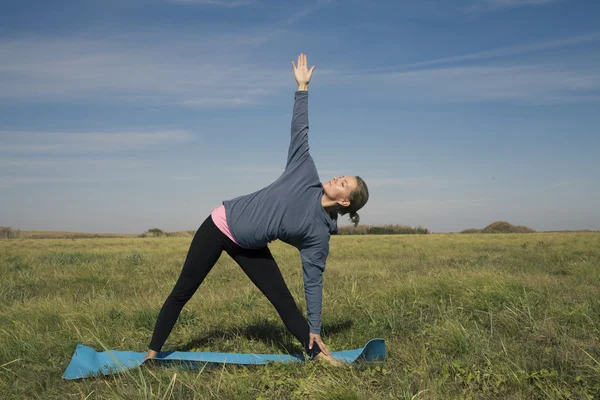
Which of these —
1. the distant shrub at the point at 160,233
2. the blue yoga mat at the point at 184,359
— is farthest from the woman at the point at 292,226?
the distant shrub at the point at 160,233

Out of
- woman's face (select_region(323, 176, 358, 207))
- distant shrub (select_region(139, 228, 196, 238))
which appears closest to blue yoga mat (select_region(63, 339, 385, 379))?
woman's face (select_region(323, 176, 358, 207))

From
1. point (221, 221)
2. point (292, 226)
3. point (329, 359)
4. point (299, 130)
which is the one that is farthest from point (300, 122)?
point (329, 359)

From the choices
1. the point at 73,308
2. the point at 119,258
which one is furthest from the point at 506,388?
the point at 119,258

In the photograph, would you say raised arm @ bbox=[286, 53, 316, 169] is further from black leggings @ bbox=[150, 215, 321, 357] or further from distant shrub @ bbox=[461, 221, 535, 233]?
distant shrub @ bbox=[461, 221, 535, 233]

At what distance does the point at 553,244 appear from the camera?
686 inches

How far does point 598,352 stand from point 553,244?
1466cm

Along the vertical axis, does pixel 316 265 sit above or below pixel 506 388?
above

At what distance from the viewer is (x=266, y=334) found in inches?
219

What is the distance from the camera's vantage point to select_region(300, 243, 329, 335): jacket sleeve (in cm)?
417

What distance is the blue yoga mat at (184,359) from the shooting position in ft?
14.0

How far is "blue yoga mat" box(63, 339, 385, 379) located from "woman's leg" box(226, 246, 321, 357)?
28cm

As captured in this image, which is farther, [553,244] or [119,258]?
[553,244]

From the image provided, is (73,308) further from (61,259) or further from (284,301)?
(61,259)

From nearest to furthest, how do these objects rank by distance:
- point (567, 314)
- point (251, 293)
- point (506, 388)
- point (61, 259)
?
1. point (506, 388)
2. point (567, 314)
3. point (251, 293)
4. point (61, 259)
